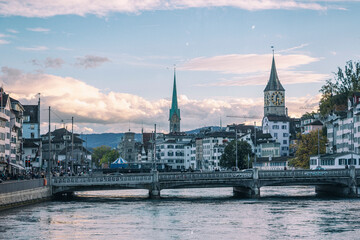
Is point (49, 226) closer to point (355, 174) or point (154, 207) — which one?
point (154, 207)

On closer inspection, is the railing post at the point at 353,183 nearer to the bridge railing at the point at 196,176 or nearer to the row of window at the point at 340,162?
the bridge railing at the point at 196,176

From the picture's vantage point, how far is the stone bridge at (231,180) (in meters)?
90.9

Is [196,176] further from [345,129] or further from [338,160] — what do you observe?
[345,129]

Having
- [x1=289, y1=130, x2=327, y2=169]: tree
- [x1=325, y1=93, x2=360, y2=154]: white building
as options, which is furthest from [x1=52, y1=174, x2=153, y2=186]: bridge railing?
[x1=289, y1=130, x2=327, y2=169]: tree

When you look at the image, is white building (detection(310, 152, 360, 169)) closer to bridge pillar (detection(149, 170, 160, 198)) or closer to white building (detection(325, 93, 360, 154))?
white building (detection(325, 93, 360, 154))

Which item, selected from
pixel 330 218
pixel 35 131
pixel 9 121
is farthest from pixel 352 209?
pixel 35 131

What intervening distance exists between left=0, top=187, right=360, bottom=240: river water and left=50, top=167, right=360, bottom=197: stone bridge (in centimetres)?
471

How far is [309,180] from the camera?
96.4 meters

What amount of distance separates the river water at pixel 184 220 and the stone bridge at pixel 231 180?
4.71 metres

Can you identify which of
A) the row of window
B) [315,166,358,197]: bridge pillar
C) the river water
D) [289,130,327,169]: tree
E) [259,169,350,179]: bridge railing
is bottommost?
the river water

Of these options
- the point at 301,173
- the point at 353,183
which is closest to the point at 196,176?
the point at 301,173

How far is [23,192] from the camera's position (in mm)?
74688

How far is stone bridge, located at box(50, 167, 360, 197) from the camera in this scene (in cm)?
9094

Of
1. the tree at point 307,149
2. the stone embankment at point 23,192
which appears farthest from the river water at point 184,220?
the tree at point 307,149
